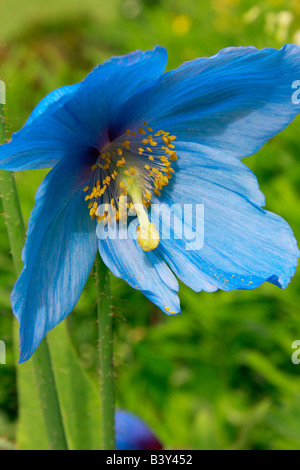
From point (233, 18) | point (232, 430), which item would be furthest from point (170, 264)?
point (233, 18)

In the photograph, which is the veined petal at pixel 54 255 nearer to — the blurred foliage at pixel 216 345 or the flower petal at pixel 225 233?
the flower petal at pixel 225 233

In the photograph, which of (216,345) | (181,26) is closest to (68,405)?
(216,345)

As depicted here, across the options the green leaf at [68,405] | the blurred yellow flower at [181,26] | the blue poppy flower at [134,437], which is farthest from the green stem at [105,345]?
the blurred yellow flower at [181,26]

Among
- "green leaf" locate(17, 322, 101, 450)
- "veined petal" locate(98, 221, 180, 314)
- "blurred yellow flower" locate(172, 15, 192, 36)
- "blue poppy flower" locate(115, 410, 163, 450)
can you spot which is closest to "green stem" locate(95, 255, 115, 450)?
"veined petal" locate(98, 221, 180, 314)

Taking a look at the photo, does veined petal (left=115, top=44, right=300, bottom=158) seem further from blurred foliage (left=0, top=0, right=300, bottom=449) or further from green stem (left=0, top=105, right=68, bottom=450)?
blurred foliage (left=0, top=0, right=300, bottom=449)

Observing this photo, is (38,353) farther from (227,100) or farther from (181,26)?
(181,26)

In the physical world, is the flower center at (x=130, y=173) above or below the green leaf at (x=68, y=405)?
above

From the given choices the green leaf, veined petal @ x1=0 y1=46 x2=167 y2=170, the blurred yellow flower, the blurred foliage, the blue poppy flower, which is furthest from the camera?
the blurred yellow flower
